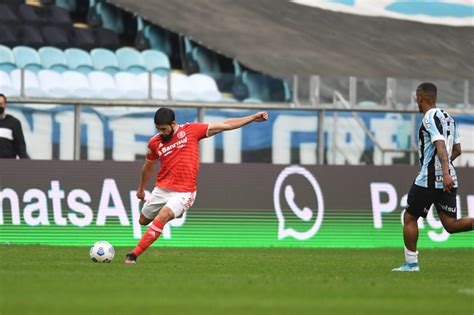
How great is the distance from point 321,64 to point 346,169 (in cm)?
917

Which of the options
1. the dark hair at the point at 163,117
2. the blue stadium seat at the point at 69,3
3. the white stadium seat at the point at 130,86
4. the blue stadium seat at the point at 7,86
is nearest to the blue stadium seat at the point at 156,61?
the white stadium seat at the point at 130,86

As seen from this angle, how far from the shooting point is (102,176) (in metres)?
19.4

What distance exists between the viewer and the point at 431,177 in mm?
13211

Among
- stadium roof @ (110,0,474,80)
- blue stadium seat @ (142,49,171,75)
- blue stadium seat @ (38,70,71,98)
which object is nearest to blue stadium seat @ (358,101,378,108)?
stadium roof @ (110,0,474,80)

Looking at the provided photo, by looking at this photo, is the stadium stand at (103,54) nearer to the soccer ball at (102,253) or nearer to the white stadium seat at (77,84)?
the white stadium seat at (77,84)

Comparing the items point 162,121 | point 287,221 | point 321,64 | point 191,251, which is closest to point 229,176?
point 287,221

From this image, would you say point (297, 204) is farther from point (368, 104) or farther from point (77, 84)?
point (77, 84)

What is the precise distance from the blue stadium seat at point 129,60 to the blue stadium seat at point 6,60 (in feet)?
9.31

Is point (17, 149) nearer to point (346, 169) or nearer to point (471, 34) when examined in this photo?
point (346, 169)

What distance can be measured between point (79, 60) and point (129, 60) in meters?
1.34

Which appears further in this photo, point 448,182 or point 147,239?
point 147,239

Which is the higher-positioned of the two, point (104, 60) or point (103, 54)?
point (103, 54)

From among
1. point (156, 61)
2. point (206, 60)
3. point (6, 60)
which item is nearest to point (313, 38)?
point (206, 60)

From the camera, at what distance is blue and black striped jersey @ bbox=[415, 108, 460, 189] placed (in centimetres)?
1304
